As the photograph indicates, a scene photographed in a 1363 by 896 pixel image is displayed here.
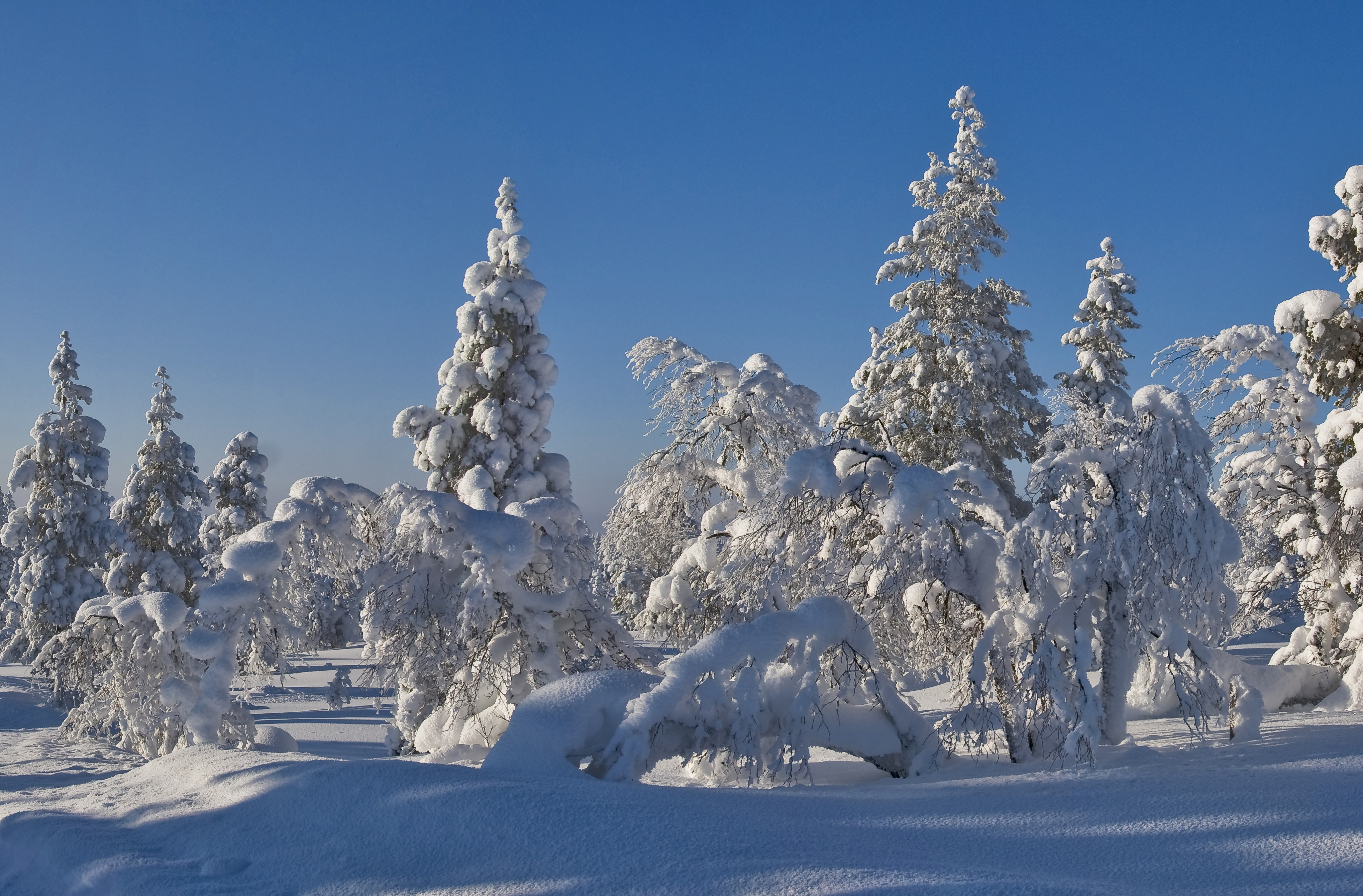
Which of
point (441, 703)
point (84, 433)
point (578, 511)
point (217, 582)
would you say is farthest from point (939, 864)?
point (84, 433)

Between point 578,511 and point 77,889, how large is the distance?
22.0 feet

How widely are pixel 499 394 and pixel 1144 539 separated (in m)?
11.4

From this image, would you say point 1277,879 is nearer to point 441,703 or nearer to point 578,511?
point 578,511

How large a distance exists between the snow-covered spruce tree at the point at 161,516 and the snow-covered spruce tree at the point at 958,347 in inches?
760

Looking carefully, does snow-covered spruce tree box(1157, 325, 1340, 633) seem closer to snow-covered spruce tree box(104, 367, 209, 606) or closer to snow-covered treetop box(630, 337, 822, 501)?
snow-covered treetop box(630, 337, 822, 501)

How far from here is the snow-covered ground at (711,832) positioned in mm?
4926

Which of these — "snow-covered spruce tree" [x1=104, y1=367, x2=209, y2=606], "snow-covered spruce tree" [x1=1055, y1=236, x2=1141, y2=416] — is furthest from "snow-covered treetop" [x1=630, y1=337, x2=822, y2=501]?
"snow-covered spruce tree" [x1=104, y1=367, x2=209, y2=606]

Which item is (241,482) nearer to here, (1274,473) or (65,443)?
(65,443)

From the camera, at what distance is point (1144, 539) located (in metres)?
8.26

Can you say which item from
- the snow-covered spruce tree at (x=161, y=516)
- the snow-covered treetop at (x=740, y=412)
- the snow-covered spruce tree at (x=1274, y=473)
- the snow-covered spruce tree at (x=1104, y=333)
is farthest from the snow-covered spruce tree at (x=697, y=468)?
the snow-covered spruce tree at (x=161, y=516)

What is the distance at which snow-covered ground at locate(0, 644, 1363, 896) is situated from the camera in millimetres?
4926

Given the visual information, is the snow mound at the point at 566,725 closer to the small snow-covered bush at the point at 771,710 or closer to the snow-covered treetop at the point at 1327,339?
the small snow-covered bush at the point at 771,710

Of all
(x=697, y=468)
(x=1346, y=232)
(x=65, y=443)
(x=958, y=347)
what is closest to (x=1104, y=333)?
(x=958, y=347)

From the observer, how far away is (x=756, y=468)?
12281 mm
